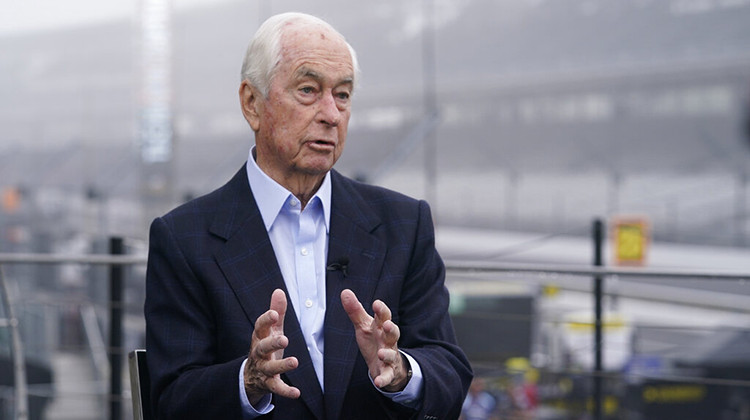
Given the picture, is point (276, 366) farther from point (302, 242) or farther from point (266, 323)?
point (302, 242)

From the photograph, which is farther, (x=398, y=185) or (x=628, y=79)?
(x=628, y=79)

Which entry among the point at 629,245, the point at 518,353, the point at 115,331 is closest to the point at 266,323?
the point at 115,331

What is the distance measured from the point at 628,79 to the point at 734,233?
1702mm

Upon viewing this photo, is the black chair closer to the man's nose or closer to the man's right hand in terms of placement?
the man's right hand

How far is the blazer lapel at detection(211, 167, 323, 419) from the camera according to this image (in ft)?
4.65

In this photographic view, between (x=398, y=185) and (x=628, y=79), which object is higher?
(x=628, y=79)

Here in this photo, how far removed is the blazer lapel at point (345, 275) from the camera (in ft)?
4.68

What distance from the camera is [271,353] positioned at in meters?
1.27

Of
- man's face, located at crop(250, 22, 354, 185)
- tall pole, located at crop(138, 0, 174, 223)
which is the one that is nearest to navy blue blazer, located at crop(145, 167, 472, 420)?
man's face, located at crop(250, 22, 354, 185)

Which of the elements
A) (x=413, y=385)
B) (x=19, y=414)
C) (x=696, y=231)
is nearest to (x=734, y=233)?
(x=696, y=231)

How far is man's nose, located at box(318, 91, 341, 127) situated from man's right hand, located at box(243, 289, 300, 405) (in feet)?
0.88

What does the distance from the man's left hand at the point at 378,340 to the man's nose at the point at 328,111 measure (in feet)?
0.82

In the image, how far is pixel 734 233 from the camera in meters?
9.71

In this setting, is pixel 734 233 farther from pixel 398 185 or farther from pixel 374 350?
pixel 374 350
